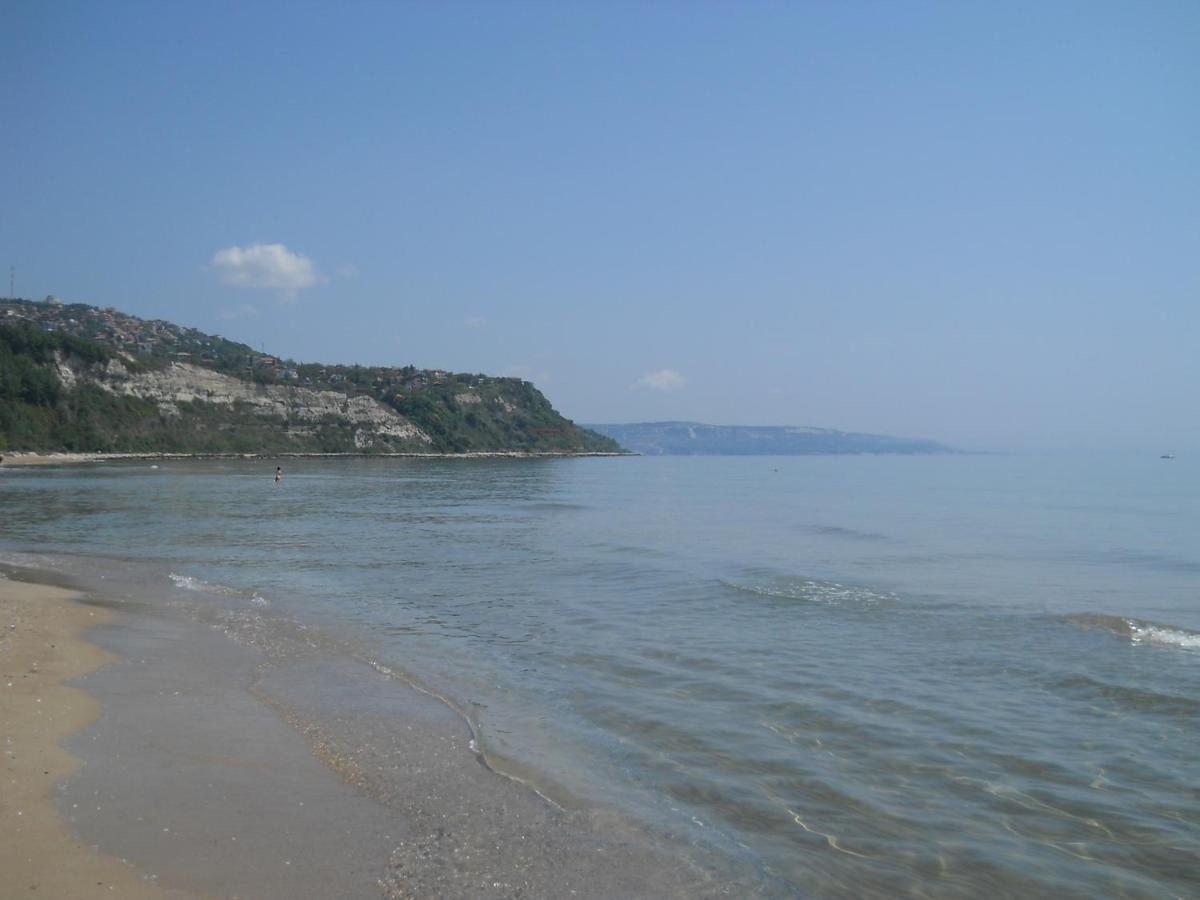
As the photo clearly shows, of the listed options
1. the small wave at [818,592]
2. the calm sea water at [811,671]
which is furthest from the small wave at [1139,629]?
the small wave at [818,592]

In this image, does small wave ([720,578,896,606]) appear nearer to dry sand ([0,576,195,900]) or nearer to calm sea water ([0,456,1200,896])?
calm sea water ([0,456,1200,896])

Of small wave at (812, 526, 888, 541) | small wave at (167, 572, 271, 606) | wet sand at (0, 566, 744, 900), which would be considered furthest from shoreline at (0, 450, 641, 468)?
wet sand at (0, 566, 744, 900)

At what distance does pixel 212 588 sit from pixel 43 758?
35.0 feet

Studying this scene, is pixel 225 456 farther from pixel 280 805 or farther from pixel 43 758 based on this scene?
pixel 280 805

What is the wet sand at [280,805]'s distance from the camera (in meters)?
5.02

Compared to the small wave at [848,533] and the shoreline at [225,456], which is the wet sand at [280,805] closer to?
the small wave at [848,533]

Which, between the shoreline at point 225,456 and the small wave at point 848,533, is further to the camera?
the shoreline at point 225,456

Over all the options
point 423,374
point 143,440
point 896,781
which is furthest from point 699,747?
point 423,374

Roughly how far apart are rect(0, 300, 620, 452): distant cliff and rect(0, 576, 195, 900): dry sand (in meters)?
93.7

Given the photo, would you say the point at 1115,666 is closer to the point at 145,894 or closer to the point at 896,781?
the point at 896,781

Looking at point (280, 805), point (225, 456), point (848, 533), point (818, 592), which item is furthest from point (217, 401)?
point (280, 805)

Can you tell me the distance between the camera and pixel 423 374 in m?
184

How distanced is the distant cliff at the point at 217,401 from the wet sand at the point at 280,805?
320 feet

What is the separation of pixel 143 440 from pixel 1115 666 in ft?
365
